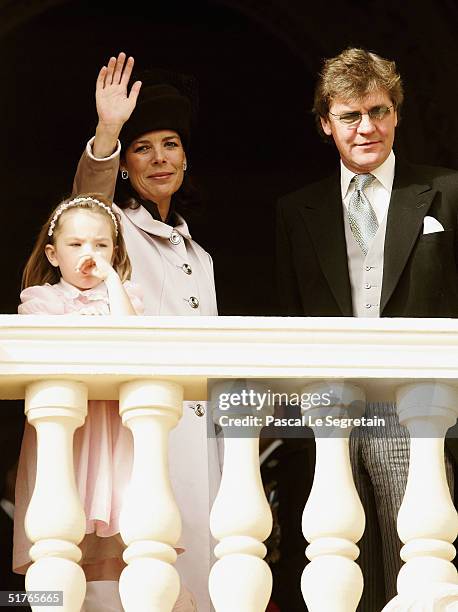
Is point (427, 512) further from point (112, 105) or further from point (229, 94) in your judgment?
point (229, 94)

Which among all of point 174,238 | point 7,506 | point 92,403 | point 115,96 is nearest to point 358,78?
point 174,238

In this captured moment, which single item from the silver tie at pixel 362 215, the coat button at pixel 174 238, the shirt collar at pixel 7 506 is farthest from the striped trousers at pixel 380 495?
the shirt collar at pixel 7 506

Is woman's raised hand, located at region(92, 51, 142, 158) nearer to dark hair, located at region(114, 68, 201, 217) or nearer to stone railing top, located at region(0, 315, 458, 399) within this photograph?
dark hair, located at region(114, 68, 201, 217)

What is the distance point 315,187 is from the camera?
15.5ft

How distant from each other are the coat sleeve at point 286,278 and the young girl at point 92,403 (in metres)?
0.63

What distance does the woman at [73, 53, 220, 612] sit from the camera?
4281 millimetres

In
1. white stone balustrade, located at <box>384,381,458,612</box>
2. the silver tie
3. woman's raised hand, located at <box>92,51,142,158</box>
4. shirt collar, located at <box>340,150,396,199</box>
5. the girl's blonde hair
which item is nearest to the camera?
white stone balustrade, located at <box>384,381,458,612</box>

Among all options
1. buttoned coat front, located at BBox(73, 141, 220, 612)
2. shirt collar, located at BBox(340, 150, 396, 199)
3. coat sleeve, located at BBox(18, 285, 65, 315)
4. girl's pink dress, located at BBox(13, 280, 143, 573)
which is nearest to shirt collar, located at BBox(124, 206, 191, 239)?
buttoned coat front, located at BBox(73, 141, 220, 612)

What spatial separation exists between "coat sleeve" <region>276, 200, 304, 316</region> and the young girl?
0.63m

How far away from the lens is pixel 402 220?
14.8ft

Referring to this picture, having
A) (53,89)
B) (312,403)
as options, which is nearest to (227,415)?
(312,403)

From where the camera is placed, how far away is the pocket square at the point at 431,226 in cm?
448

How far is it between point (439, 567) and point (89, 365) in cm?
77

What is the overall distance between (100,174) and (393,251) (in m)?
0.90
